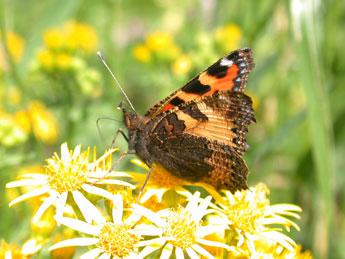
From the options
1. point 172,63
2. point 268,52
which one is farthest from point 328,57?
point 172,63

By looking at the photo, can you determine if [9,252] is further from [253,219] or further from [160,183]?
[253,219]

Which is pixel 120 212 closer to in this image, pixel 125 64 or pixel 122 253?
pixel 122 253

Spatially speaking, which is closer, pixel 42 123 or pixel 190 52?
pixel 42 123

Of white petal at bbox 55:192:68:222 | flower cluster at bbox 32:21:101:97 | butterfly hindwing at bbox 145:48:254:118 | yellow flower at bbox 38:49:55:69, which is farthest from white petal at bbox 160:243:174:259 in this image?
yellow flower at bbox 38:49:55:69

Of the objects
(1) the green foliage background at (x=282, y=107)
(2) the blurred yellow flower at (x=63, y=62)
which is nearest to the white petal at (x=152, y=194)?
(1) the green foliage background at (x=282, y=107)

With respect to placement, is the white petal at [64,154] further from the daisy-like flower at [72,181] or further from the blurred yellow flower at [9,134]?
the blurred yellow flower at [9,134]

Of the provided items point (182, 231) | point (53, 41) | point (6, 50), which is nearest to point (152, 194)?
point (182, 231)
